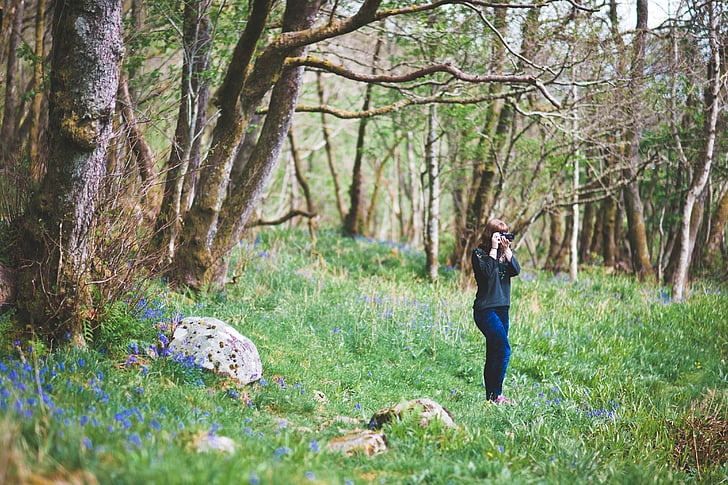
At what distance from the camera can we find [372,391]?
6.02 metres

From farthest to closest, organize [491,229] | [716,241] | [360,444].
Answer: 1. [716,241]
2. [491,229]
3. [360,444]

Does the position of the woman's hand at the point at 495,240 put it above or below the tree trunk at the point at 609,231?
below

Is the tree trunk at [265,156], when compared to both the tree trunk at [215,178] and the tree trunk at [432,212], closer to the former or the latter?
the tree trunk at [215,178]

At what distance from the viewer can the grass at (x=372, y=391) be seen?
3029 mm

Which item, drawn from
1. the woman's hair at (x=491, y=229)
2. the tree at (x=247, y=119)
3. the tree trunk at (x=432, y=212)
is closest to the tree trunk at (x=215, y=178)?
the tree at (x=247, y=119)

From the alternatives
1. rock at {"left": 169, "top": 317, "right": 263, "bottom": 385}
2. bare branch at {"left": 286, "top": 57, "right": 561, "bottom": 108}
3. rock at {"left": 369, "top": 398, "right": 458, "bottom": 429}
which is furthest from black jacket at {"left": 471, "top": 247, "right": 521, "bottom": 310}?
rock at {"left": 169, "top": 317, "right": 263, "bottom": 385}

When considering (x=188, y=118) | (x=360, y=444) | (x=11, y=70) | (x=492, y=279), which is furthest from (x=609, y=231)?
(x=11, y=70)

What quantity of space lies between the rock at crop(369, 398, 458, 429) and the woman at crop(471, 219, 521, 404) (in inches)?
53.8

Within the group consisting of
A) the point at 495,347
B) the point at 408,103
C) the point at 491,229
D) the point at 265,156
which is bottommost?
the point at 495,347

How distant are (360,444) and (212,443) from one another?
117 centimetres

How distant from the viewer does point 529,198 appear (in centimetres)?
1186

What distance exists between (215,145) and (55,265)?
10.8ft

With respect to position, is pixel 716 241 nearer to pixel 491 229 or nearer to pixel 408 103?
pixel 408 103

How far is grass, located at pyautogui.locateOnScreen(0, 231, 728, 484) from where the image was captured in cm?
303
